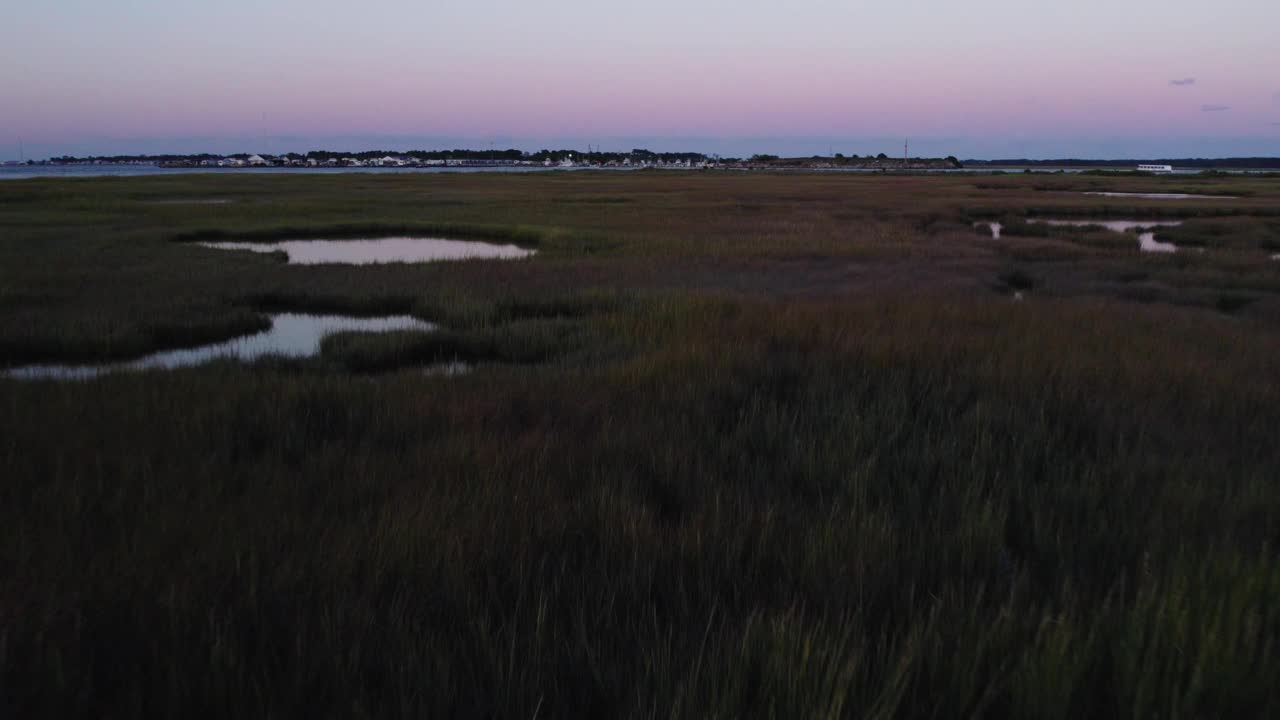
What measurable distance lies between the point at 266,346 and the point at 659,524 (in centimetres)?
770

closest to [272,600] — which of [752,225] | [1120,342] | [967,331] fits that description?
[967,331]

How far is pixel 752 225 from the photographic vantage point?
2475 cm

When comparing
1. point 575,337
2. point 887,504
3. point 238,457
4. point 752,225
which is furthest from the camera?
point 752,225

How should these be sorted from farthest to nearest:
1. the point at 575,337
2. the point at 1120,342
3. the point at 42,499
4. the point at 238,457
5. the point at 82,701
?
the point at 575,337 < the point at 1120,342 < the point at 238,457 < the point at 42,499 < the point at 82,701

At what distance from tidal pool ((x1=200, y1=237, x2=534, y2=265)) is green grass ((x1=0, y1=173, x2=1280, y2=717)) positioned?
9.38 meters

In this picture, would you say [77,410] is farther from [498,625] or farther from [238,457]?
[498,625]

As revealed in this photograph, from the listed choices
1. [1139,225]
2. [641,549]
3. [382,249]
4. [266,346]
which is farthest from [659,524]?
[1139,225]

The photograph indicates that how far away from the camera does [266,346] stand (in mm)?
9320

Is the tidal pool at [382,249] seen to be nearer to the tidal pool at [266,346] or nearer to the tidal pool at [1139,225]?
the tidal pool at [266,346]

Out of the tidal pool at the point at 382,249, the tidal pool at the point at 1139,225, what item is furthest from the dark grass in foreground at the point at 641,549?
the tidal pool at the point at 1139,225

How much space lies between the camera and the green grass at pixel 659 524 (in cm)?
199

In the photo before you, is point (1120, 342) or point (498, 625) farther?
point (1120, 342)

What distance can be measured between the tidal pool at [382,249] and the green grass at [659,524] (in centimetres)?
938

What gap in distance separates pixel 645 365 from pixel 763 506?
3.37 meters
